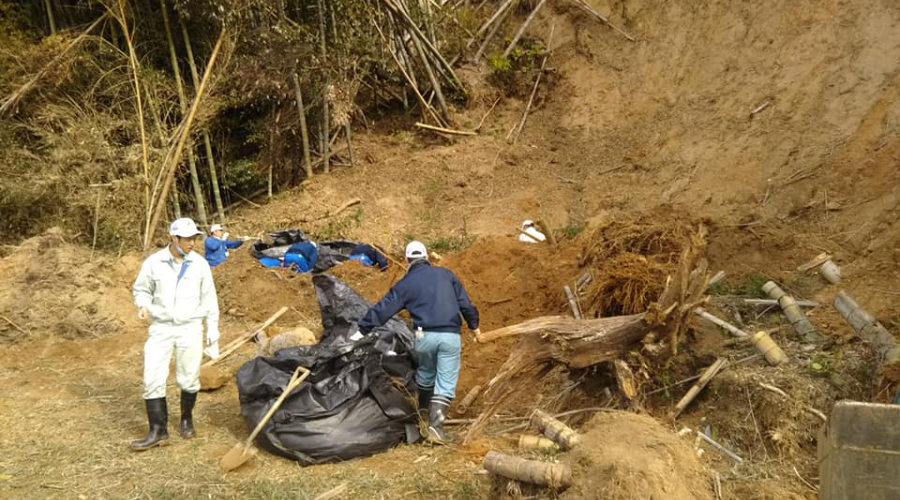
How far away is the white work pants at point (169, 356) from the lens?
4688 mm

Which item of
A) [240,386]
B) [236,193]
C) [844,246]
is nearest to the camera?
[240,386]

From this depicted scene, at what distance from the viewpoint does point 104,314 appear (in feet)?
25.0

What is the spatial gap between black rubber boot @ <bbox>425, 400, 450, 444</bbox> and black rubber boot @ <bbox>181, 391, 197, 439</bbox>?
1.70 meters

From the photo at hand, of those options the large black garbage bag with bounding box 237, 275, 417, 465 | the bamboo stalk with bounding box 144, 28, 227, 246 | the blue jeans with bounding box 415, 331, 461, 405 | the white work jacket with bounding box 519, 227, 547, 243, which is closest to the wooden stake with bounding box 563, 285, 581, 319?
the blue jeans with bounding box 415, 331, 461, 405

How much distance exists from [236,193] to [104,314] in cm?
473

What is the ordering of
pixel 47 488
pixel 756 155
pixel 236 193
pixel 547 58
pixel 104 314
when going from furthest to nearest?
pixel 547 58 → pixel 236 193 → pixel 756 155 → pixel 104 314 → pixel 47 488

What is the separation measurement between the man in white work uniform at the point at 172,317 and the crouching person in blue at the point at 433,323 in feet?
3.94

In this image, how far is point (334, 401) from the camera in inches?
176

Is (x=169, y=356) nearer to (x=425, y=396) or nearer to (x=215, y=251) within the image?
(x=425, y=396)

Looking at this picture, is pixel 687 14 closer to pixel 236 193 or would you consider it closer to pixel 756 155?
pixel 756 155

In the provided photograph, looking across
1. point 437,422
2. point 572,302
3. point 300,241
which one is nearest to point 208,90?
point 300,241

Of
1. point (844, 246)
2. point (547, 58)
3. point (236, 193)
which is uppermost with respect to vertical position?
point (547, 58)

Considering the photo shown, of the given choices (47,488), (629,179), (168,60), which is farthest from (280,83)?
(47,488)

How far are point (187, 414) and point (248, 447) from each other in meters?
0.80
